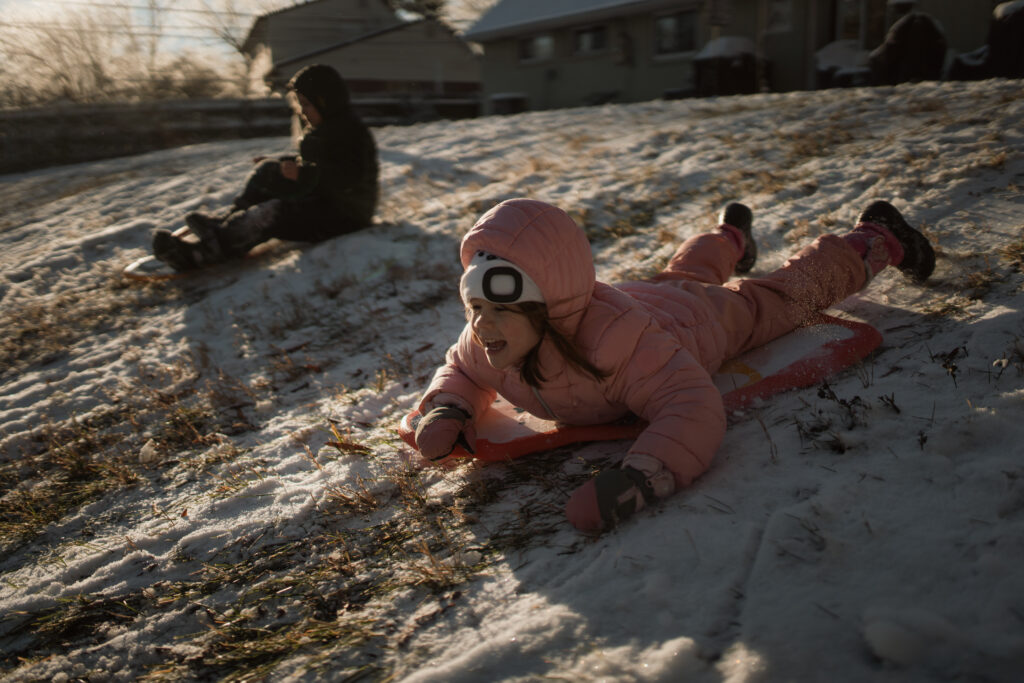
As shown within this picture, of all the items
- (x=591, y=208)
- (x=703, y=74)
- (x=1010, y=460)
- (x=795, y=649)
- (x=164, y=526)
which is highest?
(x=703, y=74)

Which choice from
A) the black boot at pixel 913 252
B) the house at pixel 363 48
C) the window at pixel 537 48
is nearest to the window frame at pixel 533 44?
the window at pixel 537 48

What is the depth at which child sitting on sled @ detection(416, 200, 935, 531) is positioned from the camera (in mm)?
1930

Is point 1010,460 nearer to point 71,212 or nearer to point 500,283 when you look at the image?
point 500,283

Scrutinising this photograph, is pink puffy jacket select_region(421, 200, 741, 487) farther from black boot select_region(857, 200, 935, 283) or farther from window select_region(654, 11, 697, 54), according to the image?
window select_region(654, 11, 697, 54)

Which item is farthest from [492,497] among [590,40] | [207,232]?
[590,40]

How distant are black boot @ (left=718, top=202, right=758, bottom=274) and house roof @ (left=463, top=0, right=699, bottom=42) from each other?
1304 cm

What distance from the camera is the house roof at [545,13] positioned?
15.1m

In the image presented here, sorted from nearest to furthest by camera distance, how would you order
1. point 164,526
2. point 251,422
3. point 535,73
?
point 164,526
point 251,422
point 535,73

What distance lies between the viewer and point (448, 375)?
2572mm

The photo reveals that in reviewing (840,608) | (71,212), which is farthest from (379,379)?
(71,212)

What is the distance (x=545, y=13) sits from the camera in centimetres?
1711

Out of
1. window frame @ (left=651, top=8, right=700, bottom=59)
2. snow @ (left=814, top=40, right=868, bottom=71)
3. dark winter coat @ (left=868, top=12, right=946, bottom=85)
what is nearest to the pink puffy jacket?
dark winter coat @ (left=868, top=12, right=946, bottom=85)

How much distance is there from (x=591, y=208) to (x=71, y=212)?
6571 millimetres

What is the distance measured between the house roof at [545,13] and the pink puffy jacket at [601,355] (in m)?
14.7
